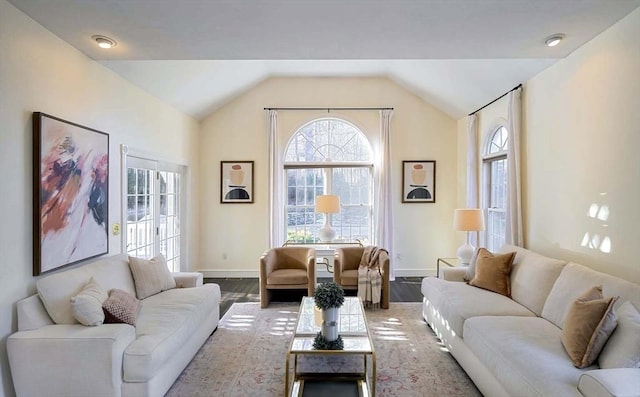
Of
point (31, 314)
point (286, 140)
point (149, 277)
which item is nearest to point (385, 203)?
point (286, 140)

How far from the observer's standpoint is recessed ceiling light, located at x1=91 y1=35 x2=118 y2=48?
9.47 ft

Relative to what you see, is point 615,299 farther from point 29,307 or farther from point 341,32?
point 29,307

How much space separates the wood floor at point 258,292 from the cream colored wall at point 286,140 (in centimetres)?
27

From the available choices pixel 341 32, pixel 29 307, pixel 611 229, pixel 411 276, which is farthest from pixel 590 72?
pixel 29 307

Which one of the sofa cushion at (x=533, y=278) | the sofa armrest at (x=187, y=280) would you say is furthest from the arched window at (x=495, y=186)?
the sofa armrest at (x=187, y=280)

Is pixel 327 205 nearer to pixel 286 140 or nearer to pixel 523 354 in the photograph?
pixel 286 140

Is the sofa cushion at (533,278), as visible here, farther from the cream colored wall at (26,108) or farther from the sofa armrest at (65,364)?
the cream colored wall at (26,108)

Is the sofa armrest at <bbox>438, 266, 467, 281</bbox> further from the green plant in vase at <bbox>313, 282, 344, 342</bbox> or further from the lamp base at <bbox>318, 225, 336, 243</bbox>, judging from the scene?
the lamp base at <bbox>318, 225, 336, 243</bbox>

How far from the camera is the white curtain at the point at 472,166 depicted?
536 centimetres

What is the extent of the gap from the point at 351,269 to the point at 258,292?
151cm

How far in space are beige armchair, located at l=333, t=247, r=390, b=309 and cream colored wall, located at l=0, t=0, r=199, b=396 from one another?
2687 mm

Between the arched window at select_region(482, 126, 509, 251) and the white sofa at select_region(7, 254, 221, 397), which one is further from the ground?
the arched window at select_region(482, 126, 509, 251)

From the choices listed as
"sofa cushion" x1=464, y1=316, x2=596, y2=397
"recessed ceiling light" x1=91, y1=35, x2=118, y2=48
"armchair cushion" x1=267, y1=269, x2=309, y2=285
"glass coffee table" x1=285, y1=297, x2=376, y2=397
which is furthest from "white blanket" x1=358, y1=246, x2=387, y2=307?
"recessed ceiling light" x1=91, y1=35, x2=118, y2=48

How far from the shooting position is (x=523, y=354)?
7.20ft
